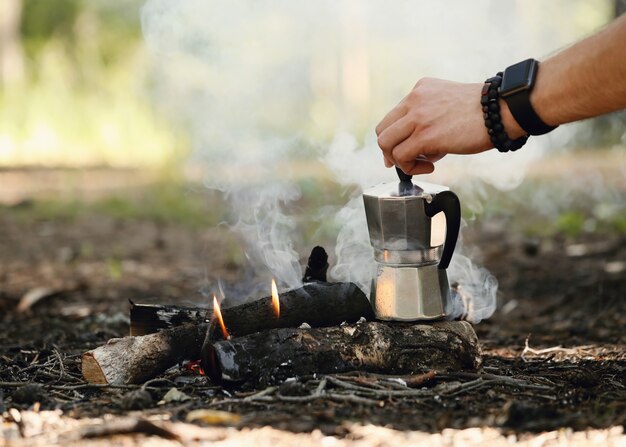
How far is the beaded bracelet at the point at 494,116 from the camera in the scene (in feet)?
9.18

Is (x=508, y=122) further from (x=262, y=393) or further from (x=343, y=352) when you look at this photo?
(x=262, y=393)

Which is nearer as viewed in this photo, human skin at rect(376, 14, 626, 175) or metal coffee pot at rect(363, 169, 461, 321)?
human skin at rect(376, 14, 626, 175)

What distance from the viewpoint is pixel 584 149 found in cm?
1436

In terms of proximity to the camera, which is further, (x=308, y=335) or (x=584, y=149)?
(x=584, y=149)

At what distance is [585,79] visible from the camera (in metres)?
2.67

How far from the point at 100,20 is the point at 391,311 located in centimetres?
2537

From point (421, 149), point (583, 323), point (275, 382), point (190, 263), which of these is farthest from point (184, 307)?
point (190, 263)

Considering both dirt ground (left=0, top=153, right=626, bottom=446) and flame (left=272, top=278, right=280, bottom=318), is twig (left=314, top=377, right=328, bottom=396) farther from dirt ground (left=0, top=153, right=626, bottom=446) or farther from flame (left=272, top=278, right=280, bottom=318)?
flame (left=272, top=278, right=280, bottom=318)

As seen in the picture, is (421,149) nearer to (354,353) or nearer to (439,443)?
(354,353)

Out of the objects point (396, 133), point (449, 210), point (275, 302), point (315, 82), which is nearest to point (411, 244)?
point (449, 210)

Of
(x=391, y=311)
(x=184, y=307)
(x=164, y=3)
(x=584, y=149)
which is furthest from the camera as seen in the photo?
(x=584, y=149)

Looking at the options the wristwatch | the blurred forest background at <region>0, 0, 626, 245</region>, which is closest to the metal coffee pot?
the wristwatch

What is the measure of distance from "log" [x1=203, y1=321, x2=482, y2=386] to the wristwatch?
2.63 ft

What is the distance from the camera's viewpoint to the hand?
284 centimetres
